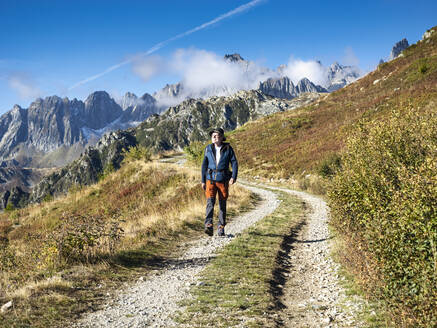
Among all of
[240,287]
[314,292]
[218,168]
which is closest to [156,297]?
[240,287]

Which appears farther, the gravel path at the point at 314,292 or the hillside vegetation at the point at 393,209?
the gravel path at the point at 314,292

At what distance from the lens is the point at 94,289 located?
17.7 feet

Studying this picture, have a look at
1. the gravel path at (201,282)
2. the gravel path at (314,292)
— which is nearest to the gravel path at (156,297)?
the gravel path at (201,282)

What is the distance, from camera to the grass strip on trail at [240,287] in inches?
167

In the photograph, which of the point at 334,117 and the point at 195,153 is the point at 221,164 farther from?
the point at 334,117

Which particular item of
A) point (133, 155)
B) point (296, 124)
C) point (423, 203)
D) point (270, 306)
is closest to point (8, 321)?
point (270, 306)

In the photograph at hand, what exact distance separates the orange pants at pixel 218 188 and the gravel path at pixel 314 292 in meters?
2.77

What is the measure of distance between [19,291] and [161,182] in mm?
18143

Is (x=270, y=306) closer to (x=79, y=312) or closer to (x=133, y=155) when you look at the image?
(x=79, y=312)

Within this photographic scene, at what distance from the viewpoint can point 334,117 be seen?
52375mm

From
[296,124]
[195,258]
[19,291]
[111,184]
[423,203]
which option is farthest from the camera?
[296,124]

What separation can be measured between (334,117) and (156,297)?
5372 centimetres

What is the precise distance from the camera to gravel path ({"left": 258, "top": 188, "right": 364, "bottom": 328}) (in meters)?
4.39

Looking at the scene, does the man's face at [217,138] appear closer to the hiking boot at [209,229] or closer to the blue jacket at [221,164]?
the blue jacket at [221,164]
